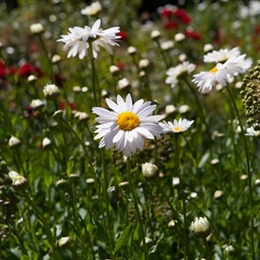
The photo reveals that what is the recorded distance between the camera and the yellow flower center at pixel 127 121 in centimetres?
165

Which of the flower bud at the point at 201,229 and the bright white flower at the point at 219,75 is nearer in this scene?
the flower bud at the point at 201,229

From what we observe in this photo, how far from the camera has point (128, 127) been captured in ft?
5.42

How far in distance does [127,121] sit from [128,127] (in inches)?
0.8

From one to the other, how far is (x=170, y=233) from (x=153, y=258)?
471 millimetres

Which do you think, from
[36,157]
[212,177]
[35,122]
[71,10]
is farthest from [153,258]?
[71,10]

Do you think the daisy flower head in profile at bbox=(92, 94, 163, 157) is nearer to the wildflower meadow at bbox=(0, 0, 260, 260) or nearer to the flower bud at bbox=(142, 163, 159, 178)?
the wildflower meadow at bbox=(0, 0, 260, 260)

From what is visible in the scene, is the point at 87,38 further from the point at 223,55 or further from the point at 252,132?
the point at 252,132

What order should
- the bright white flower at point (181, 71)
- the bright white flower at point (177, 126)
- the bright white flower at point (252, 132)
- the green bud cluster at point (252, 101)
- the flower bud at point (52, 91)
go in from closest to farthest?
the green bud cluster at point (252, 101)
the bright white flower at point (177, 126)
the flower bud at point (52, 91)
the bright white flower at point (252, 132)
the bright white flower at point (181, 71)

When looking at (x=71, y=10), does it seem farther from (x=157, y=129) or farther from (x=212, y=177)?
(x=157, y=129)

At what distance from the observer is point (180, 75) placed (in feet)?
8.68

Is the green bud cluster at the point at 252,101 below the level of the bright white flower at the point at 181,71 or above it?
above

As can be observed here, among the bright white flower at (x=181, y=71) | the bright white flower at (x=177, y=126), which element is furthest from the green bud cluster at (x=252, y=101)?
the bright white flower at (x=181, y=71)

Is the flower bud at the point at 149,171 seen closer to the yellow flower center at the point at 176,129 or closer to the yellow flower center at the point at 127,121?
the yellow flower center at the point at 127,121

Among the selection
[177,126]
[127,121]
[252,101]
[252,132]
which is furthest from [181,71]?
[127,121]
